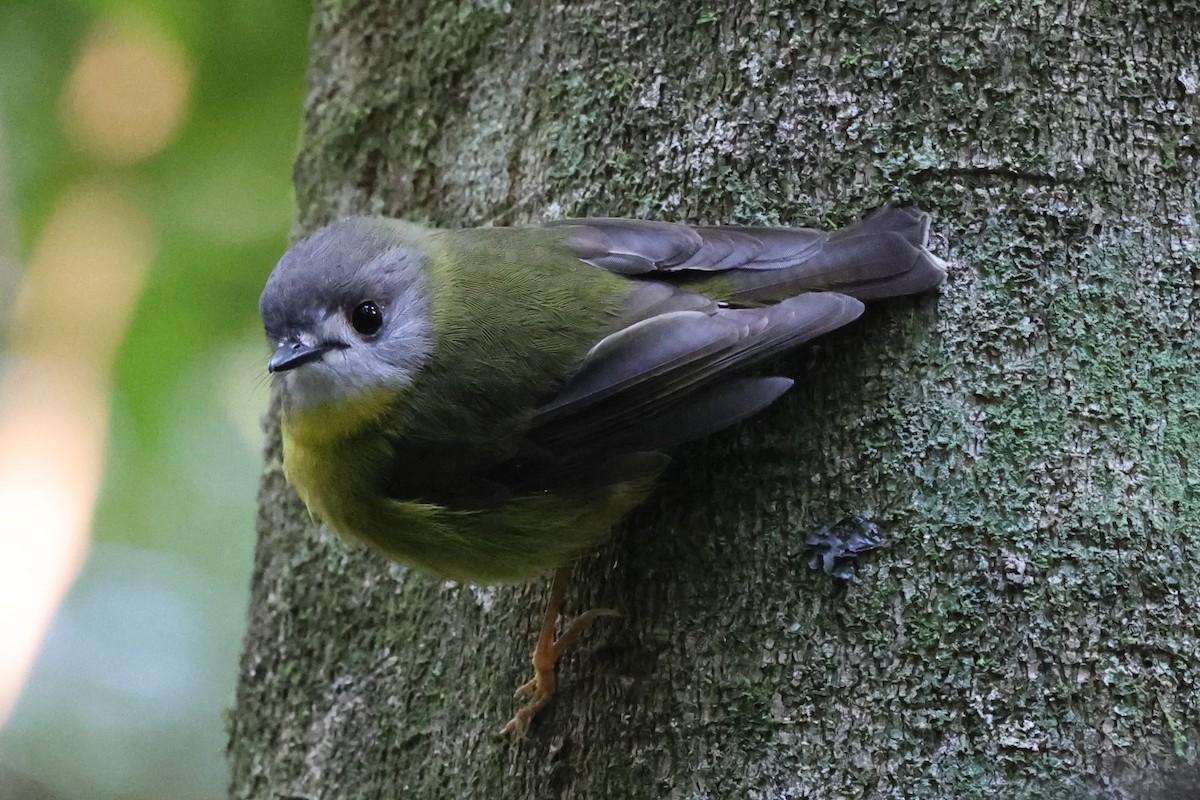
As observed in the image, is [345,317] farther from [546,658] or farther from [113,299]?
[113,299]

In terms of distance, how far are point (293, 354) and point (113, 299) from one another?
233 cm

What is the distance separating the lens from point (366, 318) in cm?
279

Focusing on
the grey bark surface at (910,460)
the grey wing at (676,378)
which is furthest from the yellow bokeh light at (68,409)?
the grey wing at (676,378)

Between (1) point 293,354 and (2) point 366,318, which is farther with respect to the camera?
(2) point 366,318

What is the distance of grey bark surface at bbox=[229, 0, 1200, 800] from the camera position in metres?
1.96

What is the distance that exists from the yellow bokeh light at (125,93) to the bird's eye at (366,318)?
2.13 meters

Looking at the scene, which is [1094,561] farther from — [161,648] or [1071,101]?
[161,648]

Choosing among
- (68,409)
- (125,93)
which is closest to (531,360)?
(125,93)

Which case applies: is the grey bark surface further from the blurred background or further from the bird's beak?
the blurred background

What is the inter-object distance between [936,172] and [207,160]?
133 inches

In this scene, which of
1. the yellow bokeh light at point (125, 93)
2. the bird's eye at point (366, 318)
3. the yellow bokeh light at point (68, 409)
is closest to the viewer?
the bird's eye at point (366, 318)

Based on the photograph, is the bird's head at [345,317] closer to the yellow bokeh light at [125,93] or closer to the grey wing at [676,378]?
the grey wing at [676,378]

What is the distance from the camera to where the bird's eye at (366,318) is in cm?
277

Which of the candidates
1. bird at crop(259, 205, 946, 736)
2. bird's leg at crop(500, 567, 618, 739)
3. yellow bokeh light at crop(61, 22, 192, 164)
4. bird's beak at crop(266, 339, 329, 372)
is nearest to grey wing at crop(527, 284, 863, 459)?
bird at crop(259, 205, 946, 736)
